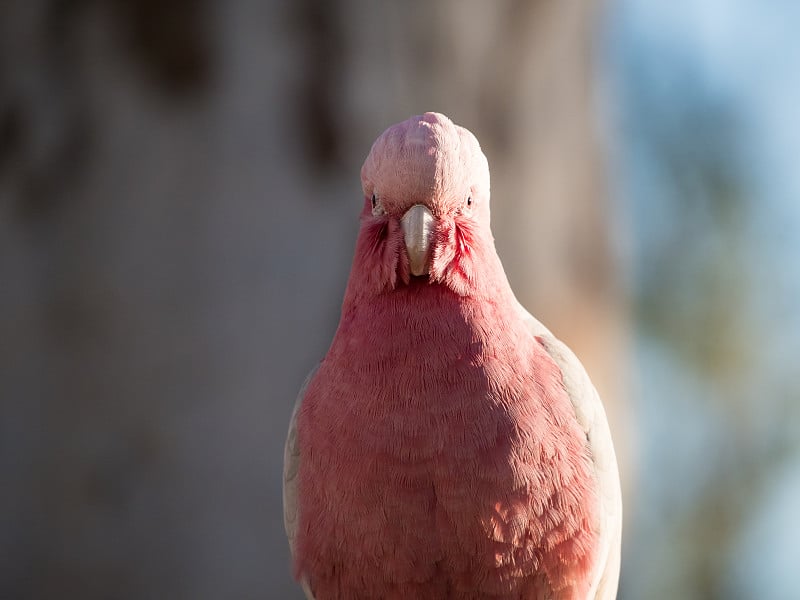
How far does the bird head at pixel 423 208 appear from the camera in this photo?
1208 mm

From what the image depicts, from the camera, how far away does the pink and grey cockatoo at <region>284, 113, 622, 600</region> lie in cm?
120

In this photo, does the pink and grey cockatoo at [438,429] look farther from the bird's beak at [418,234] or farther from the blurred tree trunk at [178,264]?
the blurred tree trunk at [178,264]

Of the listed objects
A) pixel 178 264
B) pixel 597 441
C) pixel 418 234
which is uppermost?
pixel 418 234

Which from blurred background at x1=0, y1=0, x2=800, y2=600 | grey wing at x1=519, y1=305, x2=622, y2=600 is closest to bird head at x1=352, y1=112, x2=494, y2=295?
grey wing at x1=519, y1=305, x2=622, y2=600

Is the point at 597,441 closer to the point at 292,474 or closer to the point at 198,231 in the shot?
the point at 292,474

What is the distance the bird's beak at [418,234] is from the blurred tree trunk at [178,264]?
107cm

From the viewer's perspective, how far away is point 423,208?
122 centimetres

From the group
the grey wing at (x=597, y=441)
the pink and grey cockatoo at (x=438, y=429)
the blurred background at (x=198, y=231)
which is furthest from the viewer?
the blurred background at (x=198, y=231)

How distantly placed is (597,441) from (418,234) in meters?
0.46

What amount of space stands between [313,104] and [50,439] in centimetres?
118

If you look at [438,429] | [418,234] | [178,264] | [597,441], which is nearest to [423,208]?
[418,234]

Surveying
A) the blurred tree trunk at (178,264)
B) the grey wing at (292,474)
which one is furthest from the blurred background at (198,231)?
the grey wing at (292,474)

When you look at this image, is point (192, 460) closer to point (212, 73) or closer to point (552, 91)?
point (212, 73)

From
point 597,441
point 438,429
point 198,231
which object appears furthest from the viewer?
point 198,231
